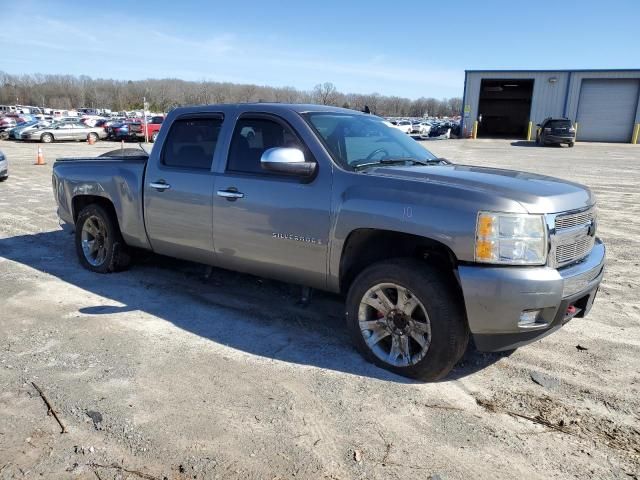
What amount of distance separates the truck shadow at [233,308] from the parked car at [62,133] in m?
27.3

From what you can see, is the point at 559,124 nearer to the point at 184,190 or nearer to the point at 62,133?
the point at 62,133

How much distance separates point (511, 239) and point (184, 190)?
2894 mm

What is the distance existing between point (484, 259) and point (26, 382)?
10.1ft

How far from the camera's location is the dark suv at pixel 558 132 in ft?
100

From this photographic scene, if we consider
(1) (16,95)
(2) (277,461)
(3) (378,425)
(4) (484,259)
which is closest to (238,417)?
(2) (277,461)

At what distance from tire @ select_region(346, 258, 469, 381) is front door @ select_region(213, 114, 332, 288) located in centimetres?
44

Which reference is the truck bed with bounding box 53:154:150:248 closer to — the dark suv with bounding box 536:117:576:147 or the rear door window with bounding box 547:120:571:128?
the dark suv with bounding box 536:117:576:147

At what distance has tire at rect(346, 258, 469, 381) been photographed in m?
3.32

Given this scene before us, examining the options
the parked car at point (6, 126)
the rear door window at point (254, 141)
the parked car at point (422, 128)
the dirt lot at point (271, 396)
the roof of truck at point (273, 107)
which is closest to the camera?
the dirt lot at point (271, 396)

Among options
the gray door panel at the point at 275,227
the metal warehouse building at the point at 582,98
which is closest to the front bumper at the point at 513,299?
the gray door panel at the point at 275,227

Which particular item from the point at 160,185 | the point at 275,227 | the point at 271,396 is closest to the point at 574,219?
the point at 275,227

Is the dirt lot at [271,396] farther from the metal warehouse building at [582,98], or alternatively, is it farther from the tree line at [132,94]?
the tree line at [132,94]

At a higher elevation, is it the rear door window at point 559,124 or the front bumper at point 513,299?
the rear door window at point 559,124

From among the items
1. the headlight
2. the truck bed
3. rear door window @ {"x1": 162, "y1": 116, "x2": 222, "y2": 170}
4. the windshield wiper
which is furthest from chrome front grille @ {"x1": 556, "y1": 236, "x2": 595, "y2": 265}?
the truck bed
